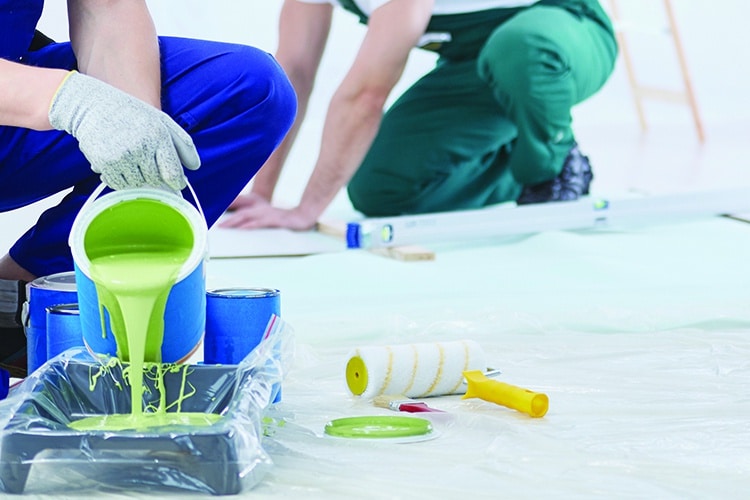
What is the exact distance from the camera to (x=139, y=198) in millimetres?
1178

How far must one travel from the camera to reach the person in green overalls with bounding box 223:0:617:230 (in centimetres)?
273

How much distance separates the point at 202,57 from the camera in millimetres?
1521

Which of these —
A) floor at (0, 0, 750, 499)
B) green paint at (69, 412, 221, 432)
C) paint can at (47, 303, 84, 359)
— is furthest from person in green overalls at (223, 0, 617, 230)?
green paint at (69, 412, 221, 432)

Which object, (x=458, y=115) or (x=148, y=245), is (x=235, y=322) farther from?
(x=458, y=115)

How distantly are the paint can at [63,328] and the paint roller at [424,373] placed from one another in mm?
331

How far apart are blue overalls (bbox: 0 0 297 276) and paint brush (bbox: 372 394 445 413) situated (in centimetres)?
35

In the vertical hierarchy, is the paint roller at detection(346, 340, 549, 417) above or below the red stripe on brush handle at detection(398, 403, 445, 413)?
above

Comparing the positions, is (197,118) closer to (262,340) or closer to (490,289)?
(262,340)

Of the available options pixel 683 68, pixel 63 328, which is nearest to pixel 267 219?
pixel 63 328

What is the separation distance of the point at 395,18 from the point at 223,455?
1.62 m

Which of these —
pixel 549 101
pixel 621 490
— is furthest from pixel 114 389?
pixel 549 101

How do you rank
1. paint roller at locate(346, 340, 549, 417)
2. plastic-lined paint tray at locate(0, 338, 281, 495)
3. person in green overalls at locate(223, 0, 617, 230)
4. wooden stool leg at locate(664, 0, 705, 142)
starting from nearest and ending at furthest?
plastic-lined paint tray at locate(0, 338, 281, 495) < paint roller at locate(346, 340, 549, 417) < person in green overalls at locate(223, 0, 617, 230) < wooden stool leg at locate(664, 0, 705, 142)

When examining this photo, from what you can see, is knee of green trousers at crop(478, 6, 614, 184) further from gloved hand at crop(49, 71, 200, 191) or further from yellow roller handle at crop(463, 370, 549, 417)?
gloved hand at crop(49, 71, 200, 191)

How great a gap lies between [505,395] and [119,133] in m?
0.53
